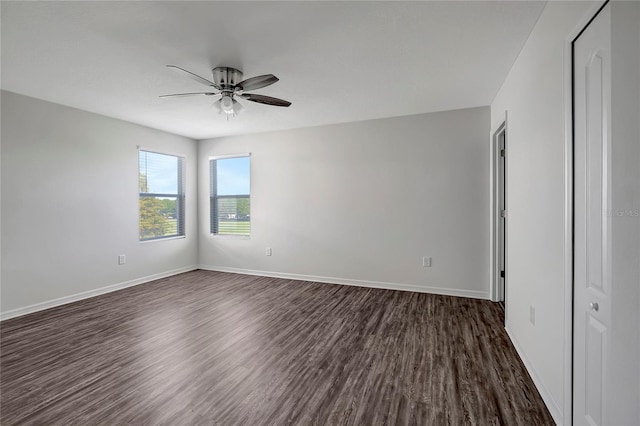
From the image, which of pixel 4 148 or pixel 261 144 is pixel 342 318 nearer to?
pixel 261 144

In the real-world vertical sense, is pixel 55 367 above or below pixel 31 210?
below

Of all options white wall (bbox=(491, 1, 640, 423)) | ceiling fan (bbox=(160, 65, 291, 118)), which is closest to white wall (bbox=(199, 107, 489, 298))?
white wall (bbox=(491, 1, 640, 423))

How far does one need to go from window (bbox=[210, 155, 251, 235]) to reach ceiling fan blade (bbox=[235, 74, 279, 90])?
286 centimetres

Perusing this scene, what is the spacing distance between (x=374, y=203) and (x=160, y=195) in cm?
374

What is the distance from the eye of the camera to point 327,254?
188 inches

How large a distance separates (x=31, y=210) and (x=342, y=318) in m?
3.93

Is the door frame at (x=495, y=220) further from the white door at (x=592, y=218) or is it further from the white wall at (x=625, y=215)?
the white wall at (x=625, y=215)

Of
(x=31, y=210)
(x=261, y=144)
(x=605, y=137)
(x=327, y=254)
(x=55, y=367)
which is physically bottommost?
(x=55, y=367)

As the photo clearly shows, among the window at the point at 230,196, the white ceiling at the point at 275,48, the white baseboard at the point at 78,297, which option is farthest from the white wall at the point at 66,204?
the window at the point at 230,196

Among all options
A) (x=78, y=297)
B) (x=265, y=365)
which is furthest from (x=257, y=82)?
(x=78, y=297)

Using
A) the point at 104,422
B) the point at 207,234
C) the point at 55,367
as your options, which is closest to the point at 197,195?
the point at 207,234

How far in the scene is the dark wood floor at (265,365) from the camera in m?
1.75

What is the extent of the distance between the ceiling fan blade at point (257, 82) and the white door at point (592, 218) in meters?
1.96

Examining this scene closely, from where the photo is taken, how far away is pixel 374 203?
4453 millimetres
